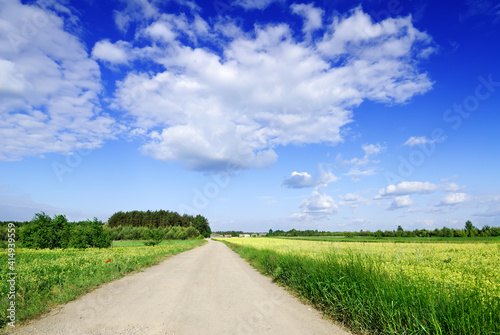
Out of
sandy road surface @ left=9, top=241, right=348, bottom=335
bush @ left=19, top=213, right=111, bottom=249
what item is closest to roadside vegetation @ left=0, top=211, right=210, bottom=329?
bush @ left=19, top=213, right=111, bottom=249

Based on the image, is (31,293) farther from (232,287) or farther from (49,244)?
(49,244)

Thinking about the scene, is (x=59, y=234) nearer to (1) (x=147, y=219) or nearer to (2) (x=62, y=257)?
(2) (x=62, y=257)

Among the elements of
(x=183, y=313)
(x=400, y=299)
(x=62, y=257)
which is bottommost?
(x=62, y=257)

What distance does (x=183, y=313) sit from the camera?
637 cm

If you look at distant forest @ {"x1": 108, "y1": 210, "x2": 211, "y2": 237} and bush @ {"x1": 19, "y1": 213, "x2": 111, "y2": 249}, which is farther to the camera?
distant forest @ {"x1": 108, "y1": 210, "x2": 211, "y2": 237}

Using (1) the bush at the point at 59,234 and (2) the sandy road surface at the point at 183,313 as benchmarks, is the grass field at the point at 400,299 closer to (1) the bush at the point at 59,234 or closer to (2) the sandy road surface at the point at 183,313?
(2) the sandy road surface at the point at 183,313

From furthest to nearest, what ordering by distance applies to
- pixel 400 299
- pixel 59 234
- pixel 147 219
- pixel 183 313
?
pixel 147 219
pixel 59 234
pixel 183 313
pixel 400 299

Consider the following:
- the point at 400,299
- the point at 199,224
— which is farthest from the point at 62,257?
the point at 199,224

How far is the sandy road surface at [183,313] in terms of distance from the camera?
209 inches

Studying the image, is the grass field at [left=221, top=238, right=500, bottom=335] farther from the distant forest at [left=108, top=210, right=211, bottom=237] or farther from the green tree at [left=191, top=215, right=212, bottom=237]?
the green tree at [left=191, top=215, right=212, bottom=237]

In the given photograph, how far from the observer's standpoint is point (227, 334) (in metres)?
5.01

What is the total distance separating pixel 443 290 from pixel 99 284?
11644 mm

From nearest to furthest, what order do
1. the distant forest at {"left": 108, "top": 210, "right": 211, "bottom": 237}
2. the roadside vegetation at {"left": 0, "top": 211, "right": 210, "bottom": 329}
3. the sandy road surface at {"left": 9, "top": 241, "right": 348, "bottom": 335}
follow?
the sandy road surface at {"left": 9, "top": 241, "right": 348, "bottom": 335} < the roadside vegetation at {"left": 0, "top": 211, "right": 210, "bottom": 329} < the distant forest at {"left": 108, "top": 210, "right": 211, "bottom": 237}

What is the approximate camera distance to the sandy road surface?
5305mm
